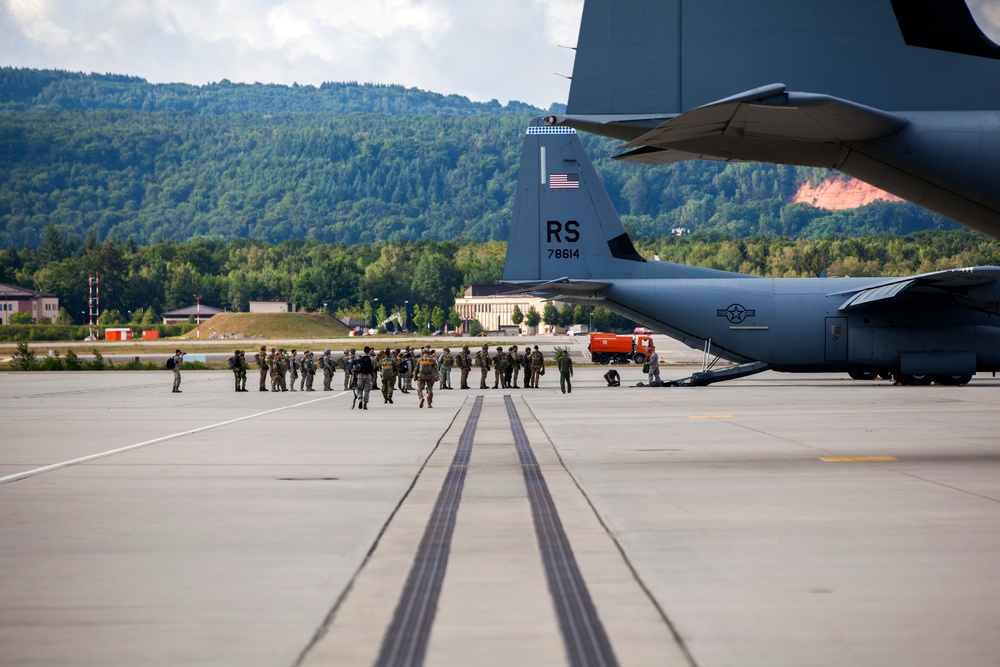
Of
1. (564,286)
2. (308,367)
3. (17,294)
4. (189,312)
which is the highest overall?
(17,294)

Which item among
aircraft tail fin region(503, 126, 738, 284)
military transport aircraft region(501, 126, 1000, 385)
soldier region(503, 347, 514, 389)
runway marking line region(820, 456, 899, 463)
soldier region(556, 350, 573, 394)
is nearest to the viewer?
runway marking line region(820, 456, 899, 463)

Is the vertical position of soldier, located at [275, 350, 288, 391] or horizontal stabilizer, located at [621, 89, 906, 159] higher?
horizontal stabilizer, located at [621, 89, 906, 159]

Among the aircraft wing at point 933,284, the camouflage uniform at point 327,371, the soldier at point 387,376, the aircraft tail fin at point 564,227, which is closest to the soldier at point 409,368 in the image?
the camouflage uniform at point 327,371

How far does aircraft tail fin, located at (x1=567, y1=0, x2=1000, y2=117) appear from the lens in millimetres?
14328

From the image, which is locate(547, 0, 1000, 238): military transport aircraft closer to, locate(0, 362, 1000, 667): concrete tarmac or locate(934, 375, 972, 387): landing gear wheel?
locate(0, 362, 1000, 667): concrete tarmac

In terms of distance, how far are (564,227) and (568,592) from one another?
2976 centimetres

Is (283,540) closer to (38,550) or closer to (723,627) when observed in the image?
(38,550)

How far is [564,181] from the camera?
121ft

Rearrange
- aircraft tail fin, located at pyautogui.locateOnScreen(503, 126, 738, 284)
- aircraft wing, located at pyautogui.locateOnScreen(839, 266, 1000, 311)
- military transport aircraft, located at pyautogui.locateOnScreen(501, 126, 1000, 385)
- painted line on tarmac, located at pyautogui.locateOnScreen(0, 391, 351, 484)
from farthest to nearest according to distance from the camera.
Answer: aircraft tail fin, located at pyautogui.locateOnScreen(503, 126, 738, 284) < military transport aircraft, located at pyautogui.locateOnScreen(501, 126, 1000, 385) < aircraft wing, located at pyautogui.locateOnScreen(839, 266, 1000, 311) < painted line on tarmac, located at pyautogui.locateOnScreen(0, 391, 351, 484)

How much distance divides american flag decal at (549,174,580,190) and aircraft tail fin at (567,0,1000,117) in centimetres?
2222

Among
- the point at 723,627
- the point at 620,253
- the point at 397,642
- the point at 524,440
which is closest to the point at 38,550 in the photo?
the point at 397,642

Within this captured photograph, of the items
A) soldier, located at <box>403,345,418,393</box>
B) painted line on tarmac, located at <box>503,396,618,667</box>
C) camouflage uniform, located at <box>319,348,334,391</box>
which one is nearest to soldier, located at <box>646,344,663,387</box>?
soldier, located at <box>403,345,418,393</box>

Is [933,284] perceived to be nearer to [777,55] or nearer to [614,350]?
[777,55]

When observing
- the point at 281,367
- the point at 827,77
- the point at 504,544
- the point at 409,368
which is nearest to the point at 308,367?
the point at 281,367
